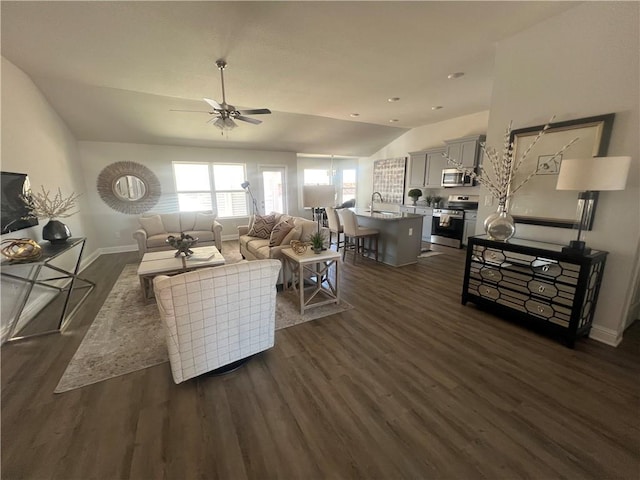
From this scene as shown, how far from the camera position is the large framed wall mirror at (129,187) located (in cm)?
553

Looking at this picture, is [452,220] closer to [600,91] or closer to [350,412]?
[600,91]

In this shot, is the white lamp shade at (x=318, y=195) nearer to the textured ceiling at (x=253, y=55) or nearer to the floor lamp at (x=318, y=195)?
the floor lamp at (x=318, y=195)

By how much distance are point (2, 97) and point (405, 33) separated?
440cm

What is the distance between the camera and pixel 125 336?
2545 millimetres

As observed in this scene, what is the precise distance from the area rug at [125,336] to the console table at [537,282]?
156 cm

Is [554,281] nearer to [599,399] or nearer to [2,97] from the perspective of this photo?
[599,399]

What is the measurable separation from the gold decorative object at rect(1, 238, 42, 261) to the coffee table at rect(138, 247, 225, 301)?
2.93 ft

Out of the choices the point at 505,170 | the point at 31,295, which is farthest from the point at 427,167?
the point at 31,295

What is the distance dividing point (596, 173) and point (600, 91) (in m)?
0.85

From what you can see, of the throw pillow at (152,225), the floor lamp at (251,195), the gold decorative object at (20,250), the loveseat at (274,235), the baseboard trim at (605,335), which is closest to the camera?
the baseboard trim at (605,335)

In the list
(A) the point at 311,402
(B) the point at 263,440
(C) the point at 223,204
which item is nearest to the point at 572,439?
(A) the point at 311,402

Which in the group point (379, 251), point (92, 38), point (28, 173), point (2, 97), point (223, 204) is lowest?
point (379, 251)

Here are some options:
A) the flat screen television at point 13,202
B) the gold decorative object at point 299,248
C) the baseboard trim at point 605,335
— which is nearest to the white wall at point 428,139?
the baseboard trim at point 605,335

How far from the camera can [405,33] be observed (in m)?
2.51
